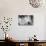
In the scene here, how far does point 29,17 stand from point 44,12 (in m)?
0.56

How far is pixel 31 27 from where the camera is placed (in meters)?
4.73

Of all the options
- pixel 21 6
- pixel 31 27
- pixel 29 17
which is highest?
pixel 21 6

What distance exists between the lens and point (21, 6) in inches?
187

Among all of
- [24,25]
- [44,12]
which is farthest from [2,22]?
[44,12]

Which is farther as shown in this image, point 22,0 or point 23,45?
→ point 22,0

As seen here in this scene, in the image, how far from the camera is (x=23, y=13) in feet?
15.5

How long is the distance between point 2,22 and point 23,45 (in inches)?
48.6

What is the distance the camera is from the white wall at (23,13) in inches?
185

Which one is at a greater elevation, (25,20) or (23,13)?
(23,13)

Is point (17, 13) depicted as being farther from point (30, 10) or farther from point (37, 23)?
point (37, 23)

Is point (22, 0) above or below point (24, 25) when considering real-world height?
above

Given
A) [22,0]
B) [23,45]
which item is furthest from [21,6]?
[23,45]

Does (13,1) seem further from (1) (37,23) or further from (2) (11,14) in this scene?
(1) (37,23)

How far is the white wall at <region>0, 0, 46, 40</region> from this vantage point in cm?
471
